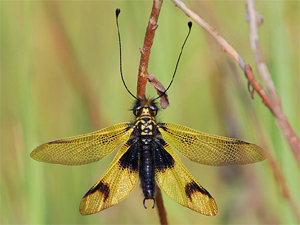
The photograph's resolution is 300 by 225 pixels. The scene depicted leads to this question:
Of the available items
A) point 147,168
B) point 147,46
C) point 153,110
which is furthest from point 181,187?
point 147,46

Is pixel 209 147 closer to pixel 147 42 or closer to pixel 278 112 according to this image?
pixel 147 42

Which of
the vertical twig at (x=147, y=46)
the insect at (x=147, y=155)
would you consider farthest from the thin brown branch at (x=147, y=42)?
the insect at (x=147, y=155)

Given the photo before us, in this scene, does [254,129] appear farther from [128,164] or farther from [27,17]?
[27,17]

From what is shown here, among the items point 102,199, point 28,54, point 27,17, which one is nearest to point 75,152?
point 102,199

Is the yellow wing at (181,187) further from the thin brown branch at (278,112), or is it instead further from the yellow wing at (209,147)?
the thin brown branch at (278,112)

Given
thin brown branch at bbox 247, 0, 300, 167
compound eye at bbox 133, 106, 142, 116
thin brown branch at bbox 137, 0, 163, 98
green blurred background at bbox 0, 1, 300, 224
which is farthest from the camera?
green blurred background at bbox 0, 1, 300, 224

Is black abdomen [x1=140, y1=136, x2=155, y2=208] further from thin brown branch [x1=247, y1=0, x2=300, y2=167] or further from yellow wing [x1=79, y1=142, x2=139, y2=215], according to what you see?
thin brown branch [x1=247, y1=0, x2=300, y2=167]

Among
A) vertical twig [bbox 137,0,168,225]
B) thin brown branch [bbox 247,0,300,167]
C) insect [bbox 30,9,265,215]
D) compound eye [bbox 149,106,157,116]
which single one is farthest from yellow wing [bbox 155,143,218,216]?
thin brown branch [bbox 247,0,300,167]
